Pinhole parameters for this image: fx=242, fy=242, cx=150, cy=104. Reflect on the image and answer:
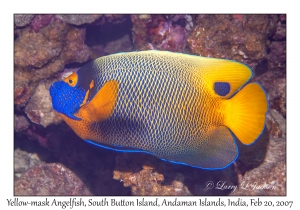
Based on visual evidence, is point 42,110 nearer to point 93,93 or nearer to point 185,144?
point 93,93

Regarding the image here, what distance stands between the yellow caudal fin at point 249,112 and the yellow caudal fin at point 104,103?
0.82m

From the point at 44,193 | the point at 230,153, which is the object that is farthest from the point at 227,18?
the point at 44,193

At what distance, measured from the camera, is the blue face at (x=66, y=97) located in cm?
178

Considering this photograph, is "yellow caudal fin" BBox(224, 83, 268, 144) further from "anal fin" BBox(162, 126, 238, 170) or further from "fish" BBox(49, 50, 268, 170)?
"anal fin" BBox(162, 126, 238, 170)

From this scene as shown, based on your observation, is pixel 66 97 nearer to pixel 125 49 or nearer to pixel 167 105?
pixel 167 105

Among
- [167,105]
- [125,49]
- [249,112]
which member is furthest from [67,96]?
[125,49]

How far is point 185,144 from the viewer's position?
1.76m

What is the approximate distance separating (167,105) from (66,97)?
744mm

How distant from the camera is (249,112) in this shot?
1.61 metres

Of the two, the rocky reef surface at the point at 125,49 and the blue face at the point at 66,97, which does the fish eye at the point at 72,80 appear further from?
the rocky reef surface at the point at 125,49

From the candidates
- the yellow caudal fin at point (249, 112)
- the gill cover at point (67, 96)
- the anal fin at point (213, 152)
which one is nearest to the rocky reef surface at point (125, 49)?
the anal fin at point (213, 152)
